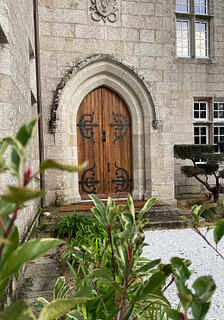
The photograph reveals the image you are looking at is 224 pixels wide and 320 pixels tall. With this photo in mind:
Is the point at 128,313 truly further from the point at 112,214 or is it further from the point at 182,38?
the point at 182,38

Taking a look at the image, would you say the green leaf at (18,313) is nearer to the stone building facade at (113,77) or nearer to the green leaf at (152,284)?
the green leaf at (152,284)

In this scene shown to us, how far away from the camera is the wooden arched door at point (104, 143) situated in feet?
15.9

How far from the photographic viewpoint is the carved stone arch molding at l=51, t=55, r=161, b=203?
4.38m

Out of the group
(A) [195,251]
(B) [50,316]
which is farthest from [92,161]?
(B) [50,316]

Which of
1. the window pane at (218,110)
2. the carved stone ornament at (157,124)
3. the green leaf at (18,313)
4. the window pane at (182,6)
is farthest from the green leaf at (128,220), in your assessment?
the window pane at (182,6)

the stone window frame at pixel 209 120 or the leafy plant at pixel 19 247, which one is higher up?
the stone window frame at pixel 209 120

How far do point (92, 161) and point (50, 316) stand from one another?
4444 millimetres

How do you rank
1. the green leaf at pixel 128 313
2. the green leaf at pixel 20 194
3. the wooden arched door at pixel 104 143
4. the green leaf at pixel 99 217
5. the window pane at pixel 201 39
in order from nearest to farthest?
the green leaf at pixel 20 194 < the green leaf at pixel 128 313 < the green leaf at pixel 99 217 < the wooden arched door at pixel 104 143 < the window pane at pixel 201 39

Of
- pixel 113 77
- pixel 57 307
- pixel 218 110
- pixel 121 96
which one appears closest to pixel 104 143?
pixel 121 96

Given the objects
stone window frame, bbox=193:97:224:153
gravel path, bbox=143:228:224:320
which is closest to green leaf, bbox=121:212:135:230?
gravel path, bbox=143:228:224:320

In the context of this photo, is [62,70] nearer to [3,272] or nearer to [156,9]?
[156,9]

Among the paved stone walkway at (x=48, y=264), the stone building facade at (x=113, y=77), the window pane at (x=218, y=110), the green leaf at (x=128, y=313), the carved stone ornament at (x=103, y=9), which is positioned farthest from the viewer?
the window pane at (x=218, y=110)

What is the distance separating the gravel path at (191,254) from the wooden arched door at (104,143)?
161 centimetres

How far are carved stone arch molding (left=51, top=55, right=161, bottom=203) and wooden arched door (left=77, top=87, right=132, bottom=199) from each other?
0.45 ft
